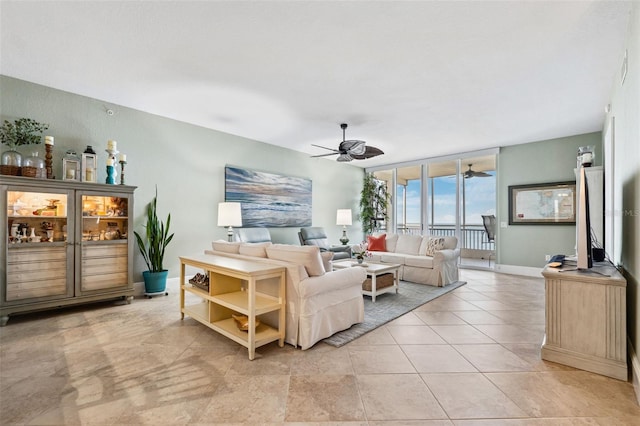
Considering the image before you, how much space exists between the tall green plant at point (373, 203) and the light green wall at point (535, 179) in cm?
274

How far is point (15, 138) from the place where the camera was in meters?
3.24

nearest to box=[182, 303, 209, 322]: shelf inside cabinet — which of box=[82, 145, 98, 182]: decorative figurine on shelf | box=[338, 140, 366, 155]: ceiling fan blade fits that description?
box=[82, 145, 98, 182]: decorative figurine on shelf

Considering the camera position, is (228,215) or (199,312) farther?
(228,215)

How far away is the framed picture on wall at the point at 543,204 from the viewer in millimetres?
5461

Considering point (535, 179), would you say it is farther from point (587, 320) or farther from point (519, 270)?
point (587, 320)

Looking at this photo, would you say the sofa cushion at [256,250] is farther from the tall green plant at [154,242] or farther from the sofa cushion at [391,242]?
the sofa cushion at [391,242]

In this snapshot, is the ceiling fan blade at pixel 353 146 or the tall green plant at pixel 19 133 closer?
the tall green plant at pixel 19 133

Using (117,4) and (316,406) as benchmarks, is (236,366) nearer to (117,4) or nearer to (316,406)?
(316,406)

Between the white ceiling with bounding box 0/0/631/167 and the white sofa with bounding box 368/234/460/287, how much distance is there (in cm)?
208

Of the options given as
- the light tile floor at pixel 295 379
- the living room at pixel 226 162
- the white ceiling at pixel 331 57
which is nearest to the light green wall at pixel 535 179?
the living room at pixel 226 162

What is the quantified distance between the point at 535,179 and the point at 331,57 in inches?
201

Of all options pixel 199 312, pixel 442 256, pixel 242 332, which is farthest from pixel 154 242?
pixel 442 256

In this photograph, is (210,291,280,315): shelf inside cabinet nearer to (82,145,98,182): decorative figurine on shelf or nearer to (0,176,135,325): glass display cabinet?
(0,176,135,325): glass display cabinet

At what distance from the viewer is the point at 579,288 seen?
2.22 metres
